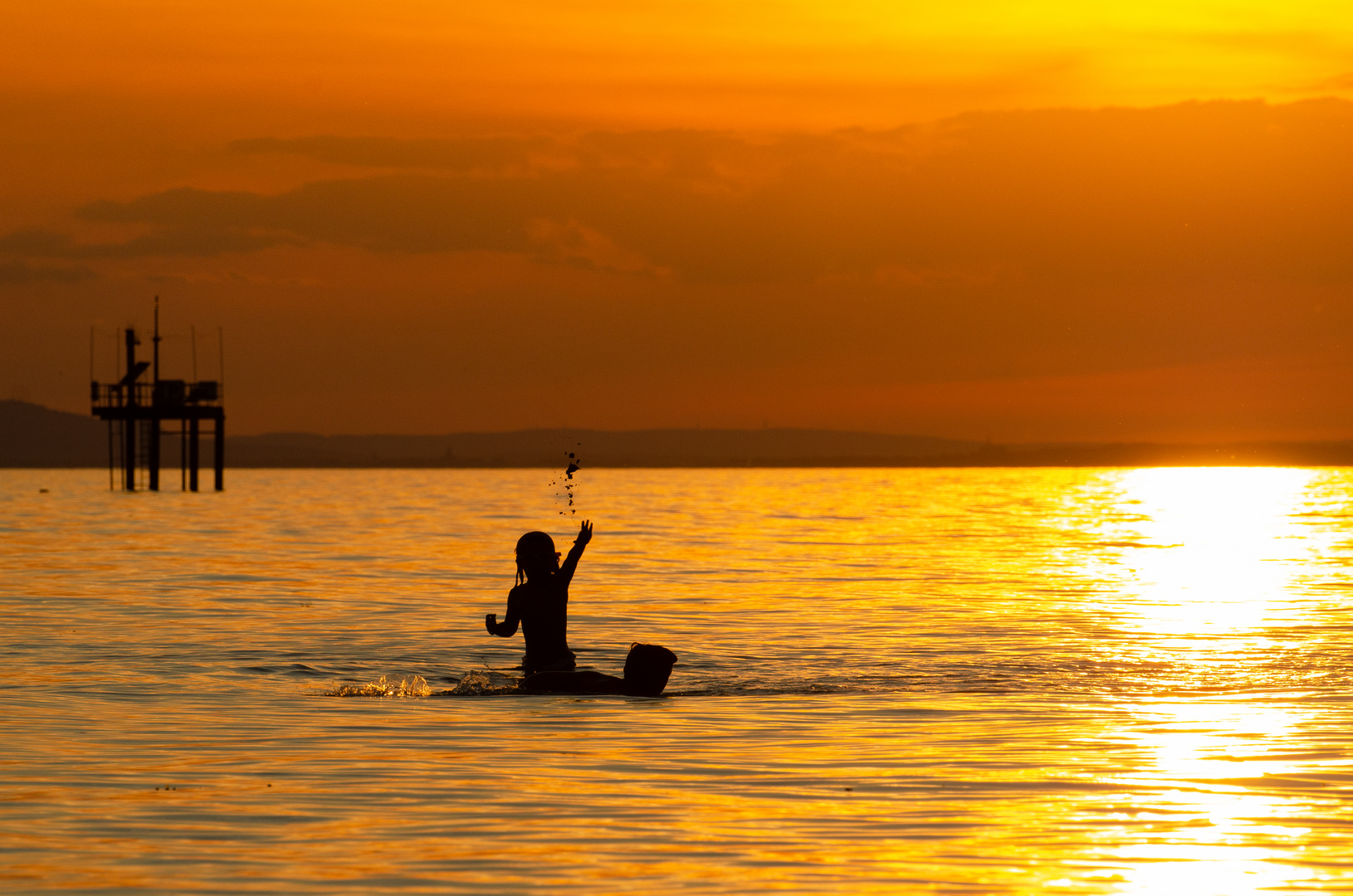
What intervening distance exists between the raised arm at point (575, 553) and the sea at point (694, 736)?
138cm

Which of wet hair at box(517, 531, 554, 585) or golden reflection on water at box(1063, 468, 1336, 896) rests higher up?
wet hair at box(517, 531, 554, 585)

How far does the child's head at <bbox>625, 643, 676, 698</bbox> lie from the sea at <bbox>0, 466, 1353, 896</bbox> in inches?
6.2

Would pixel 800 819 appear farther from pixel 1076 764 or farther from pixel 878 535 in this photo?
pixel 878 535

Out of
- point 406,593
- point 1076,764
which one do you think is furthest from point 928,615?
point 1076,764

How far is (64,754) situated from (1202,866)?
9.32m

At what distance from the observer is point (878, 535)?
198ft

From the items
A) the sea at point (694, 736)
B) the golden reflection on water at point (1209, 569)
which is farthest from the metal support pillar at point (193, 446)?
the sea at point (694, 736)

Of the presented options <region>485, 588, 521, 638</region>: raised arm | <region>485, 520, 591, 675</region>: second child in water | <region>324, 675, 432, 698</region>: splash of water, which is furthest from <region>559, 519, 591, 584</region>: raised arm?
A: <region>324, 675, 432, 698</region>: splash of water

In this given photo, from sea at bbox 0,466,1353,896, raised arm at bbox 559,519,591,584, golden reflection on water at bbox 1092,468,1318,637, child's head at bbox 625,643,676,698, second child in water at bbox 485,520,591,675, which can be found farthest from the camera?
golden reflection on water at bbox 1092,468,1318,637

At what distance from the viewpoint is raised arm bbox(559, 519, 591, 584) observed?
58.5 feet

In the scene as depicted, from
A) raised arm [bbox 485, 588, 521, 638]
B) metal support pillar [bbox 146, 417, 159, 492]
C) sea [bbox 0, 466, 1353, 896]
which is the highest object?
metal support pillar [bbox 146, 417, 159, 492]

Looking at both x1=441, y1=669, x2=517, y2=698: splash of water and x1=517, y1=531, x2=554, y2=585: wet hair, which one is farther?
x1=441, y1=669, x2=517, y2=698: splash of water

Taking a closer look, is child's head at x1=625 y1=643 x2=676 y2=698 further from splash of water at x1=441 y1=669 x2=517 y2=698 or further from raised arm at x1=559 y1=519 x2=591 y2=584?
splash of water at x1=441 y1=669 x2=517 y2=698

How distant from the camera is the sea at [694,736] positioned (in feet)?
33.9
